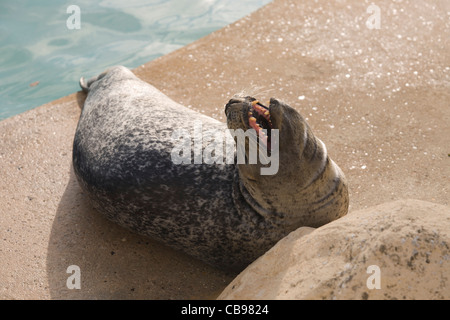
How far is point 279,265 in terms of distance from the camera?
298 cm

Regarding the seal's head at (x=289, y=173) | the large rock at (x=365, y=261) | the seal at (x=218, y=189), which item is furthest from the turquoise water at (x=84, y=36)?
the large rock at (x=365, y=261)

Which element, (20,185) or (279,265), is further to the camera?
(20,185)

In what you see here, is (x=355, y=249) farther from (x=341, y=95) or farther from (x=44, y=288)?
(x=341, y=95)

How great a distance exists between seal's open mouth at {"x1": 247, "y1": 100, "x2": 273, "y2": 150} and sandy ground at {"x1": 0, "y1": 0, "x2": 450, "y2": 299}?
0.37m

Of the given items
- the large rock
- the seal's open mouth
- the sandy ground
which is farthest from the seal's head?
the sandy ground

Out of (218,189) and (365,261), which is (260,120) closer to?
(218,189)

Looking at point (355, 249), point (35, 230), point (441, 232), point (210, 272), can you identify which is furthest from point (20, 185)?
point (441, 232)

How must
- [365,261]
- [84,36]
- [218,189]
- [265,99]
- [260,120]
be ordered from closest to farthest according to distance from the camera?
[365,261] < [260,120] < [218,189] < [265,99] < [84,36]

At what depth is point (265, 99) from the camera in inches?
224

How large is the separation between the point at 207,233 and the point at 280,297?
0.93 meters

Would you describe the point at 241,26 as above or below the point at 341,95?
above

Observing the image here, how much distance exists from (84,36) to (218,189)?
5.66 metres

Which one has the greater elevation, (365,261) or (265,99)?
(365,261)

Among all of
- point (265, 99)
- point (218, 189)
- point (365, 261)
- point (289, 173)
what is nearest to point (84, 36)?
point (265, 99)
